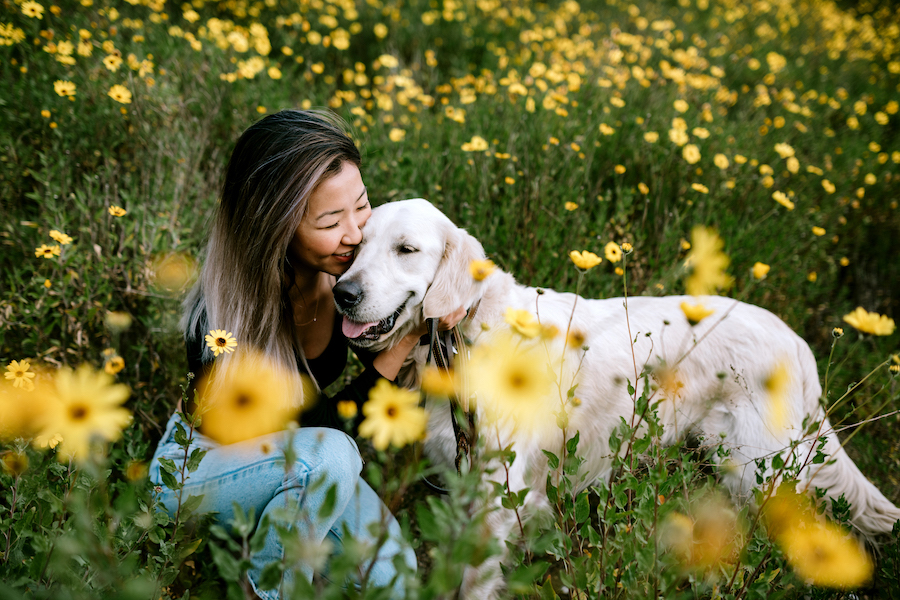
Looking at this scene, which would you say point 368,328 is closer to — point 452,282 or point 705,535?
point 452,282

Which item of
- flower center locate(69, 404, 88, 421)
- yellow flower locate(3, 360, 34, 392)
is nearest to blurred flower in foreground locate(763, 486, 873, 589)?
flower center locate(69, 404, 88, 421)

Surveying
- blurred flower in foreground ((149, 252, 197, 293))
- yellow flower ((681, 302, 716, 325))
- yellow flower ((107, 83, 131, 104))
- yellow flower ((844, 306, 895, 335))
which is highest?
yellow flower ((107, 83, 131, 104))

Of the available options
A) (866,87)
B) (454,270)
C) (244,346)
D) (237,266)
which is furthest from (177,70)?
(866,87)

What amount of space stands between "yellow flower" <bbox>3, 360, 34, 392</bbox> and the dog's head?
0.86 metres

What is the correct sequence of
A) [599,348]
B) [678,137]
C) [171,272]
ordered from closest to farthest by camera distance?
[599,348], [171,272], [678,137]

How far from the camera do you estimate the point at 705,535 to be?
124 cm

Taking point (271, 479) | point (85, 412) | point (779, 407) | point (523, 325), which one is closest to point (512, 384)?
point (523, 325)

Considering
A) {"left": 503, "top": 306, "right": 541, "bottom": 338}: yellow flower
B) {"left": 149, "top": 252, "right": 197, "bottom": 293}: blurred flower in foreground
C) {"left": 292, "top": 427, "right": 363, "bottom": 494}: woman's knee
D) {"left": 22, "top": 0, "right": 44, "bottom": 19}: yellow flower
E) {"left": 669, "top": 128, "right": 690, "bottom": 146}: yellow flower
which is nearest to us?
{"left": 503, "top": 306, "right": 541, "bottom": 338}: yellow flower

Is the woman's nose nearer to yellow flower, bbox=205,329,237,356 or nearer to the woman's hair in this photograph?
the woman's hair

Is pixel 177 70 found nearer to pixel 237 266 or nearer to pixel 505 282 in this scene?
pixel 237 266

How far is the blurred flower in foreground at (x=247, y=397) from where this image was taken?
115 centimetres

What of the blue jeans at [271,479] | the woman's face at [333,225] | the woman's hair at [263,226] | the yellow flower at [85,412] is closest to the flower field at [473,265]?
the yellow flower at [85,412]

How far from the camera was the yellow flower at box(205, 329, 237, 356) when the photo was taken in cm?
130

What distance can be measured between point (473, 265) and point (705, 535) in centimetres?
90
